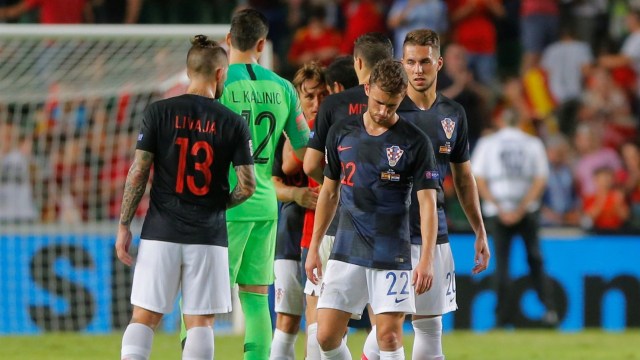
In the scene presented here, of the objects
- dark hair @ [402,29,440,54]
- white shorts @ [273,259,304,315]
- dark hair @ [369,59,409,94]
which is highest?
dark hair @ [402,29,440,54]

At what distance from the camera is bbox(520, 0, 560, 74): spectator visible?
56.7 ft

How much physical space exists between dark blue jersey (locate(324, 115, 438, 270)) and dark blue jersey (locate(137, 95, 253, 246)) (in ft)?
1.90

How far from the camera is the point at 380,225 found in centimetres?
677

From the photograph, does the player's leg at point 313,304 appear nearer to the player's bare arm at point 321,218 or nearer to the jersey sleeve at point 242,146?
the player's bare arm at point 321,218

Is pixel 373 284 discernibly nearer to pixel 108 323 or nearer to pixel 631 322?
pixel 108 323

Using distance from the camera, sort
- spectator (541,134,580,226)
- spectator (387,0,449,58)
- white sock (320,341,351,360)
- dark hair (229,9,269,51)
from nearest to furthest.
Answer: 1. white sock (320,341,351,360)
2. dark hair (229,9,269,51)
3. spectator (541,134,580,226)
4. spectator (387,0,449,58)

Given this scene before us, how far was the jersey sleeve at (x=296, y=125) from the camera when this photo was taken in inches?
308

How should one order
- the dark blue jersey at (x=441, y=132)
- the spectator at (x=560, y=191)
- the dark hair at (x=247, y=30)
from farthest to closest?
1. the spectator at (x=560, y=191)
2. the dark hair at (x=247, y=30)
3. the dark blue jersey at (x=441, y=132)

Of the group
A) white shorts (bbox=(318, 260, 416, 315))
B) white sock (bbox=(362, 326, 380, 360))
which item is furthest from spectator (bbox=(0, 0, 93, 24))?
white shorts (bbox=(318, 260, 416, 315))

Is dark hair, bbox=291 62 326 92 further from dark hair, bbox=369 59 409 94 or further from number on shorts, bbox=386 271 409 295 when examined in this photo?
number on shorts, bbox=386 271 409 295

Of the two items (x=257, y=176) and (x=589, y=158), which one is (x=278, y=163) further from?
(x=589, y=158)

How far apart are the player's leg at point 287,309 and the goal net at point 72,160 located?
4733 mm

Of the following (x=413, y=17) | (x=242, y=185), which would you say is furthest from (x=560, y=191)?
(x=242, y=185)

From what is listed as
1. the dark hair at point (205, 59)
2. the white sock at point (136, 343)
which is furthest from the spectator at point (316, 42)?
the white sock at point (136, 343)
